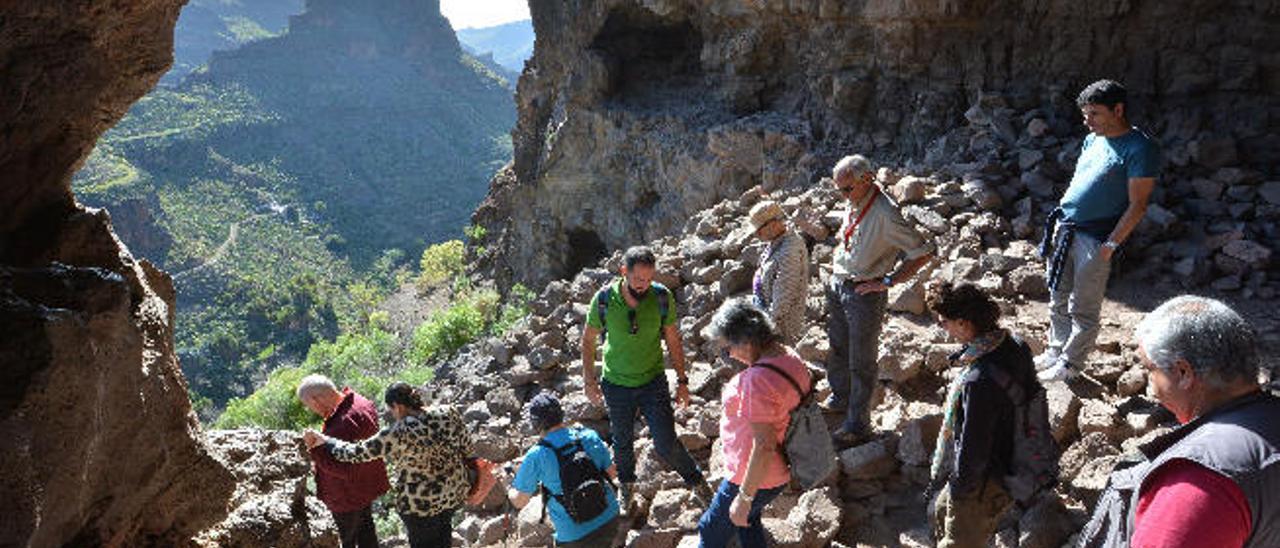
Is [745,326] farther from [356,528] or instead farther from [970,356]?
[356,528]

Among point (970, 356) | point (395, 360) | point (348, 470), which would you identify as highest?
point (970, 356)

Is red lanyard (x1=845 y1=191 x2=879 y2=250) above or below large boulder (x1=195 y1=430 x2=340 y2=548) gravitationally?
above

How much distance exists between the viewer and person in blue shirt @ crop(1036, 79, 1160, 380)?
3.97m

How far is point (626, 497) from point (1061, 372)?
249 cm

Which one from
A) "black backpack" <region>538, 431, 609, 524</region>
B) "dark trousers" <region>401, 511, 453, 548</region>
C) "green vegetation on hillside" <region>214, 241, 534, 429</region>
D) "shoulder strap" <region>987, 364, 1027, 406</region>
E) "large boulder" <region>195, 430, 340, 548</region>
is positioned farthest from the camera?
"green vegetation on hillside" <region>214, 241, 534, 429</region>

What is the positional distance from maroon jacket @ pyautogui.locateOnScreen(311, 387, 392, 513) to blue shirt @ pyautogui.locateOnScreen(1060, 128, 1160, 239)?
12.7 feet

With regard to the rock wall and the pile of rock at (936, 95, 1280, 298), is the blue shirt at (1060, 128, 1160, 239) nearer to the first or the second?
the pile of rock at (936, 95, 1280, 298)

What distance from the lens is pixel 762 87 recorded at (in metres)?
13.9

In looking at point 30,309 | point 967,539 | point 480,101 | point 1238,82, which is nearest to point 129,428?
point 30,309

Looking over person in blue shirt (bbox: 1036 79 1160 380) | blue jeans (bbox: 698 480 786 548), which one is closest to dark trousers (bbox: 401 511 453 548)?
blue jeans (bbox: 698 480 786 548)

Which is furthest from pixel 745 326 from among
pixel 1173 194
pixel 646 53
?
pixel 646 53

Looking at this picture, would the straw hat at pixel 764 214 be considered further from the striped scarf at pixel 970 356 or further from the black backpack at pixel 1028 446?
the black backpack at pixel 1028 446

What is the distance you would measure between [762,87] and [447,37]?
103 m

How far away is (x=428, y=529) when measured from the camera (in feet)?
12.9
